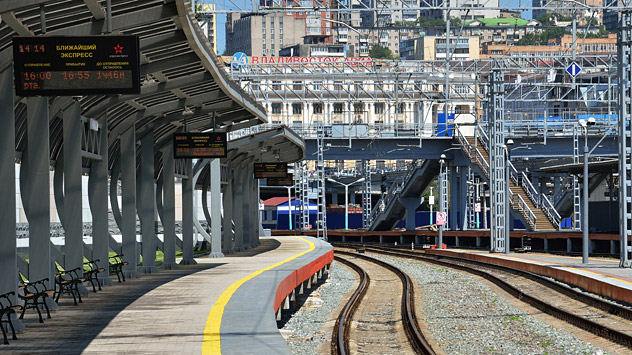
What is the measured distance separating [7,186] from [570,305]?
1415cm

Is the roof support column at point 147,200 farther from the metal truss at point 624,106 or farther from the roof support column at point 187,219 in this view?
the metal truss at point 624,106

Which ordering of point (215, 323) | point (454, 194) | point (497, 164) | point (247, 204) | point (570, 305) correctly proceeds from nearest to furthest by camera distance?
point (215, 323) < point (570, 305) < point (247, 204) < point (497, 164) < point (454, 194)

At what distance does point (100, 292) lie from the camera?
2178cm

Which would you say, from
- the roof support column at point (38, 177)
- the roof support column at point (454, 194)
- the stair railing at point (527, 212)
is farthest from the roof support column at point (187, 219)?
the roof support column at point (454, 194)

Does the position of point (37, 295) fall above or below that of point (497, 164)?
below

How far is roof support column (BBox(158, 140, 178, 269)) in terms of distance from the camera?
2930 cm

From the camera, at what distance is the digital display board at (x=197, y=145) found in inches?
1094

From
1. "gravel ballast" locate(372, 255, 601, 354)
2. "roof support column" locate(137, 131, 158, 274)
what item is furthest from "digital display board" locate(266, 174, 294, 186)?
"roof support column" locate(137, 131, 158, 274)

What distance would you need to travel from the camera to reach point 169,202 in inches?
1157

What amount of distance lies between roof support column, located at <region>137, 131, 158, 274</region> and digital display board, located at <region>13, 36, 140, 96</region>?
12017 millimetres

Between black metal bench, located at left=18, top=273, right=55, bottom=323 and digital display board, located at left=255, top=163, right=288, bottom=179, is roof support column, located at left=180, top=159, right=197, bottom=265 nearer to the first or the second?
digital display board, located at left=255, top=163, right=288, bottom=179

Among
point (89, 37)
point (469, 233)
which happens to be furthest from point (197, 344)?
point (469, 233)

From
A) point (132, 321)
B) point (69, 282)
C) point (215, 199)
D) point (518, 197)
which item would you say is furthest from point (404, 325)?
point (518, 197)

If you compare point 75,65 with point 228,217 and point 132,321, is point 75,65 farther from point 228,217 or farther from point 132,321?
point 228,217
